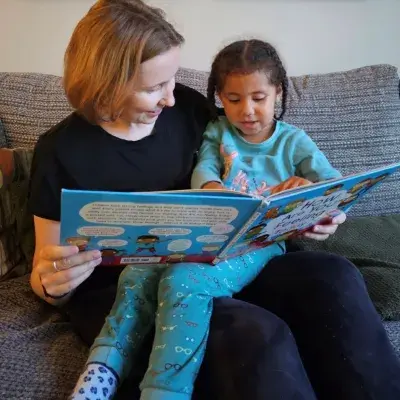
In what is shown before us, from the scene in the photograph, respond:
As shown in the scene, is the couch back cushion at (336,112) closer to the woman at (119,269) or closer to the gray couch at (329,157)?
the gray couch at (329,157)

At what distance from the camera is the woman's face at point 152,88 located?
3.41 ft

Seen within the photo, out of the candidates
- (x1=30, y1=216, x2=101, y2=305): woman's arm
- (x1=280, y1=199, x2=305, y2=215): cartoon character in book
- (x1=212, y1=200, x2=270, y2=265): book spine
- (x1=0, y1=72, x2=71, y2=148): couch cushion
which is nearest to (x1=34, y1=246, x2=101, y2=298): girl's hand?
(x1=30, y1=216, x2=101, y2=305): woman's arm

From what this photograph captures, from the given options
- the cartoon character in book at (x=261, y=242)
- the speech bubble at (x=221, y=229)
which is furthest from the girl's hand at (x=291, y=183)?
the speech bubble at (x=221, y=229)

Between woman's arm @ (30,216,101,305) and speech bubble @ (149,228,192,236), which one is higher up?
speech bubble @ (149,228,192,236)

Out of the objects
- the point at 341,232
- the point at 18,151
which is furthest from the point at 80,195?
the point at 341,232

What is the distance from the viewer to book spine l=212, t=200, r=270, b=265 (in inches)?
35.8

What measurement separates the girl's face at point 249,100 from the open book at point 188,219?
0.28 metres

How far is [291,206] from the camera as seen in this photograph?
972 mm

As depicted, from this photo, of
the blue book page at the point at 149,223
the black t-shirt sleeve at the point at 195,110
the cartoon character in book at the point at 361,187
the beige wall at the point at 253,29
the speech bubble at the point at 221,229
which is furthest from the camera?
the beige wall at the point at 253,29

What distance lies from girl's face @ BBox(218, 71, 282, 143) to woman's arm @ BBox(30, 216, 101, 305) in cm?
47

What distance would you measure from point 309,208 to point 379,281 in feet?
1.20

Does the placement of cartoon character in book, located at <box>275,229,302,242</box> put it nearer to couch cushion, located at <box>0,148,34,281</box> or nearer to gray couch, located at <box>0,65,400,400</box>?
gray couch, located at <box>0,65,400,400</box>

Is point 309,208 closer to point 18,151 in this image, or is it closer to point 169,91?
point 169,91

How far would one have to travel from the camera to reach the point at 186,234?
37.5 inches
